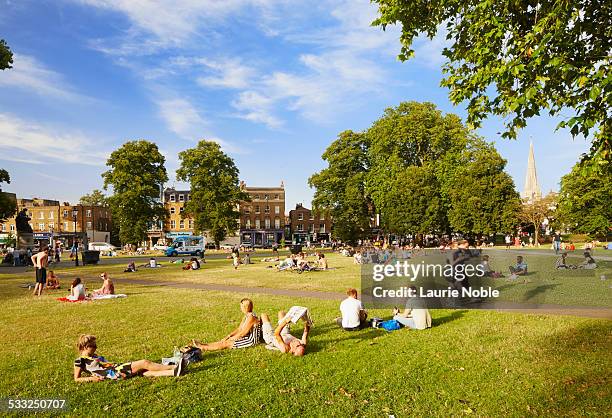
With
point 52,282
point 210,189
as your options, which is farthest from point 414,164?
point 52,282

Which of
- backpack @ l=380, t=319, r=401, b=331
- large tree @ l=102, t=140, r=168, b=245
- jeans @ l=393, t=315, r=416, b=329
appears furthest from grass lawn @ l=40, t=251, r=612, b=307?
large tree @ l=102, t=140, r=168, b=245

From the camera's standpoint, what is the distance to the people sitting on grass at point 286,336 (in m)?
7.98

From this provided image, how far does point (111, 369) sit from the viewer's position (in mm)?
6785

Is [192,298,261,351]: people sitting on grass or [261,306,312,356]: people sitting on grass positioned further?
[192,298,261,351]: people sitting on grass

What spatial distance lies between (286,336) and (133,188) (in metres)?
47.3

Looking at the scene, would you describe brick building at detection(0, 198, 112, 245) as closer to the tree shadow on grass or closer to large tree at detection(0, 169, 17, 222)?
large tree at detection(0, 169, 17, 222)

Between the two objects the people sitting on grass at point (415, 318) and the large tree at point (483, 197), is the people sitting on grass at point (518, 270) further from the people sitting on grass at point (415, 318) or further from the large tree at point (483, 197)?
the large tree at point (483, 197)

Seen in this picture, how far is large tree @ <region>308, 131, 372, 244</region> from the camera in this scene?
55094mm

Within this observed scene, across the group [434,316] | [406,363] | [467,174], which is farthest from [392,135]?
[406,363]

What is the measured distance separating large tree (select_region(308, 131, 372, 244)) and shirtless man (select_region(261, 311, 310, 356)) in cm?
4613

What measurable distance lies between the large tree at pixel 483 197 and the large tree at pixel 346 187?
1160 cm

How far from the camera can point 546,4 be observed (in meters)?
8.51

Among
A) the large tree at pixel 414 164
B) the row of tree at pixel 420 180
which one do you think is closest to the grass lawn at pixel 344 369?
the row of tree at pixel 420 180

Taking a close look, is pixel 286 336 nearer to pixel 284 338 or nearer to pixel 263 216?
pixel 284 338
